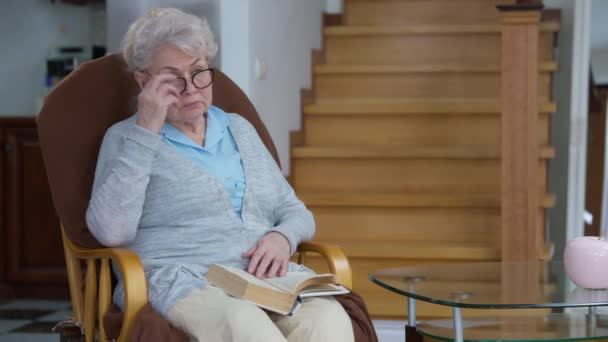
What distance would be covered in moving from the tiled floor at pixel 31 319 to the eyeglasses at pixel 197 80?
1668 mm

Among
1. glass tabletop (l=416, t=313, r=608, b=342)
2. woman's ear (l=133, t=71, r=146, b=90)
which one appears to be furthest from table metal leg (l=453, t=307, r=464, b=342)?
woman's ear (l=133, t=71, r=146, b=90)

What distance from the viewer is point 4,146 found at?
427 cm

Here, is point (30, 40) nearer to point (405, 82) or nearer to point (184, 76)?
point (405, 82)

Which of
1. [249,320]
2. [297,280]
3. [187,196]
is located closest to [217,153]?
Answer: [187,196]

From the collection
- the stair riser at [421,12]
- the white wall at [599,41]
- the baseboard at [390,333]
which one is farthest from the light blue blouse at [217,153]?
Answer: the white wall at [599,41]

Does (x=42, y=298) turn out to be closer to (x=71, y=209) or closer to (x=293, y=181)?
(x=293, y=181)

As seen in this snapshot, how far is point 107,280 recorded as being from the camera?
6.79 ft

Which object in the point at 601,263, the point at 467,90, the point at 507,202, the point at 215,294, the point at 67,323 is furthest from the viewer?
the point at 467,90

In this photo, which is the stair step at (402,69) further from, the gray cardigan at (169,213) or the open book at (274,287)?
the open book at (274,287)

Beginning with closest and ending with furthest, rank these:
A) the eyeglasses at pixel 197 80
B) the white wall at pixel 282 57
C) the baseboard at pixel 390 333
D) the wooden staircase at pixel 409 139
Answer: the eyeglasses at pixel 197 80, the baseboard at pixel 390 333, the white wall at pixel 282 57, the wooden staircase at pixel 409 139

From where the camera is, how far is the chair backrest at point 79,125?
2199 mm

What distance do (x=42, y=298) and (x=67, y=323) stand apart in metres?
2.16

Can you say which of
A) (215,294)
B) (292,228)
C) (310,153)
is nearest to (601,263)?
(292,228)

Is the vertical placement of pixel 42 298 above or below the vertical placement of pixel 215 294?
below
